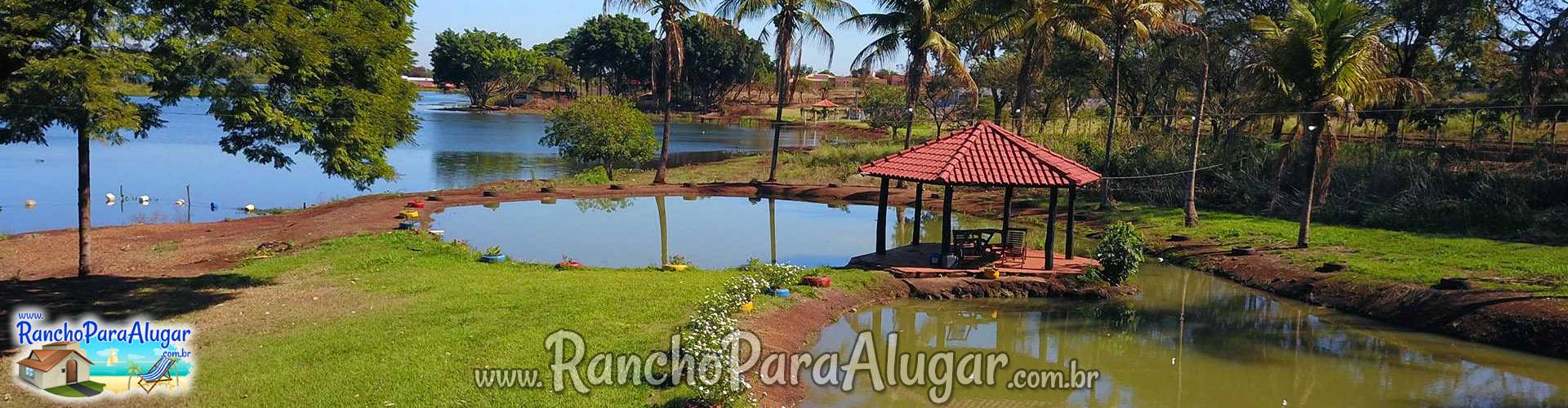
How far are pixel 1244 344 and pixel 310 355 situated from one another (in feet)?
42.8

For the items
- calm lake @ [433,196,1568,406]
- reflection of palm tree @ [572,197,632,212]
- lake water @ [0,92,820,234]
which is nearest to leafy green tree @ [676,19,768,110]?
lake water @ [0,92,820,234]

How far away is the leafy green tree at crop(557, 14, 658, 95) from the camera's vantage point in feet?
325

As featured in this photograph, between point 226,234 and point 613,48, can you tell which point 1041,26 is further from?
point 613,48

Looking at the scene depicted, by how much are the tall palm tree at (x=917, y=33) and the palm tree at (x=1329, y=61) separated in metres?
11.6

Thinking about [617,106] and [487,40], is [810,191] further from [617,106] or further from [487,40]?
[487,40]

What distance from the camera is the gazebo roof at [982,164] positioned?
18.2 metres

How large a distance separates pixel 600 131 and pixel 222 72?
23900 mm

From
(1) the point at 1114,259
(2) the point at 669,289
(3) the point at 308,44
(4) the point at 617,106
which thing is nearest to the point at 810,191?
(4) the point at 617,106

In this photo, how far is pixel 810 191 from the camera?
110 ft

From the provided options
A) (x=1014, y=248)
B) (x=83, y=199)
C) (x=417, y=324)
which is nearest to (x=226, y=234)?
(x=83, y=199)

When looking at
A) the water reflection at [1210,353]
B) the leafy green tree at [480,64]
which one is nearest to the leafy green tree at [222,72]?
the water reflection at [1210,353]

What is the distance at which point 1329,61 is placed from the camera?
1981cm

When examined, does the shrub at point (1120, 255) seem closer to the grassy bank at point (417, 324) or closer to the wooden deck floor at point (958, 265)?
the wooden deck floor at point (958, 265)

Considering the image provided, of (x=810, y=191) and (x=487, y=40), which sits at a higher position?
(x=487, y=40)
